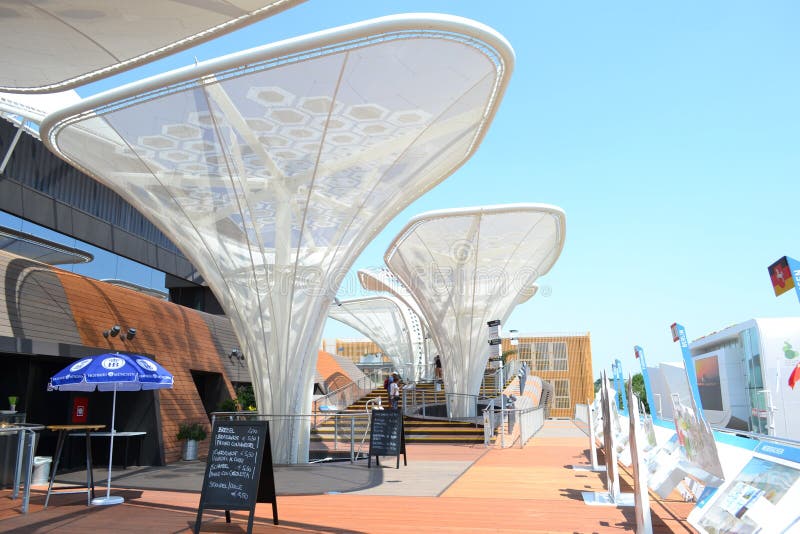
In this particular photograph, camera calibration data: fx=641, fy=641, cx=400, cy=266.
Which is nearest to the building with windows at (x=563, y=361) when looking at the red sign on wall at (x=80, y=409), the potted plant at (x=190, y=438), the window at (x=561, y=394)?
the window at (x=561, y=394)

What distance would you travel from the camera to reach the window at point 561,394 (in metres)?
68.6

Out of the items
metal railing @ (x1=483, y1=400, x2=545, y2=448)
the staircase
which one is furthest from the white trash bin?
metal railing @ (x1=483, y1=400, x2=545, y2=448)

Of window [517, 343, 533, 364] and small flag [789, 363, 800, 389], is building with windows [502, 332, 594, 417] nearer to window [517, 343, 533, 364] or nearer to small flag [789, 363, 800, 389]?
window [517, 343, 533, 364]

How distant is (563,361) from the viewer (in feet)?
227

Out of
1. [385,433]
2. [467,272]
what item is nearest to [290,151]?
[385,433]

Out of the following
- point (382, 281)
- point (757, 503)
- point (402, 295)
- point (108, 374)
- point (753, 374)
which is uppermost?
point (382, 281)

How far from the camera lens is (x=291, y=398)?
45.1 ft

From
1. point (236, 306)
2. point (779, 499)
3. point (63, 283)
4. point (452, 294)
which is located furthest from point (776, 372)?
point (63, 283)

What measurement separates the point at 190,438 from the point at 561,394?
6056 cm

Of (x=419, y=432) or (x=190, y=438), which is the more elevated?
(x=190, y=438)

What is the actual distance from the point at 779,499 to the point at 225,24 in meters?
5.95

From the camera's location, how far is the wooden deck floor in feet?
23.1

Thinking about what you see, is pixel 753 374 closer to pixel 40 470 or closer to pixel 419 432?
pixel 419 432

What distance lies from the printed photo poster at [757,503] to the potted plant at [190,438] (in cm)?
1148
